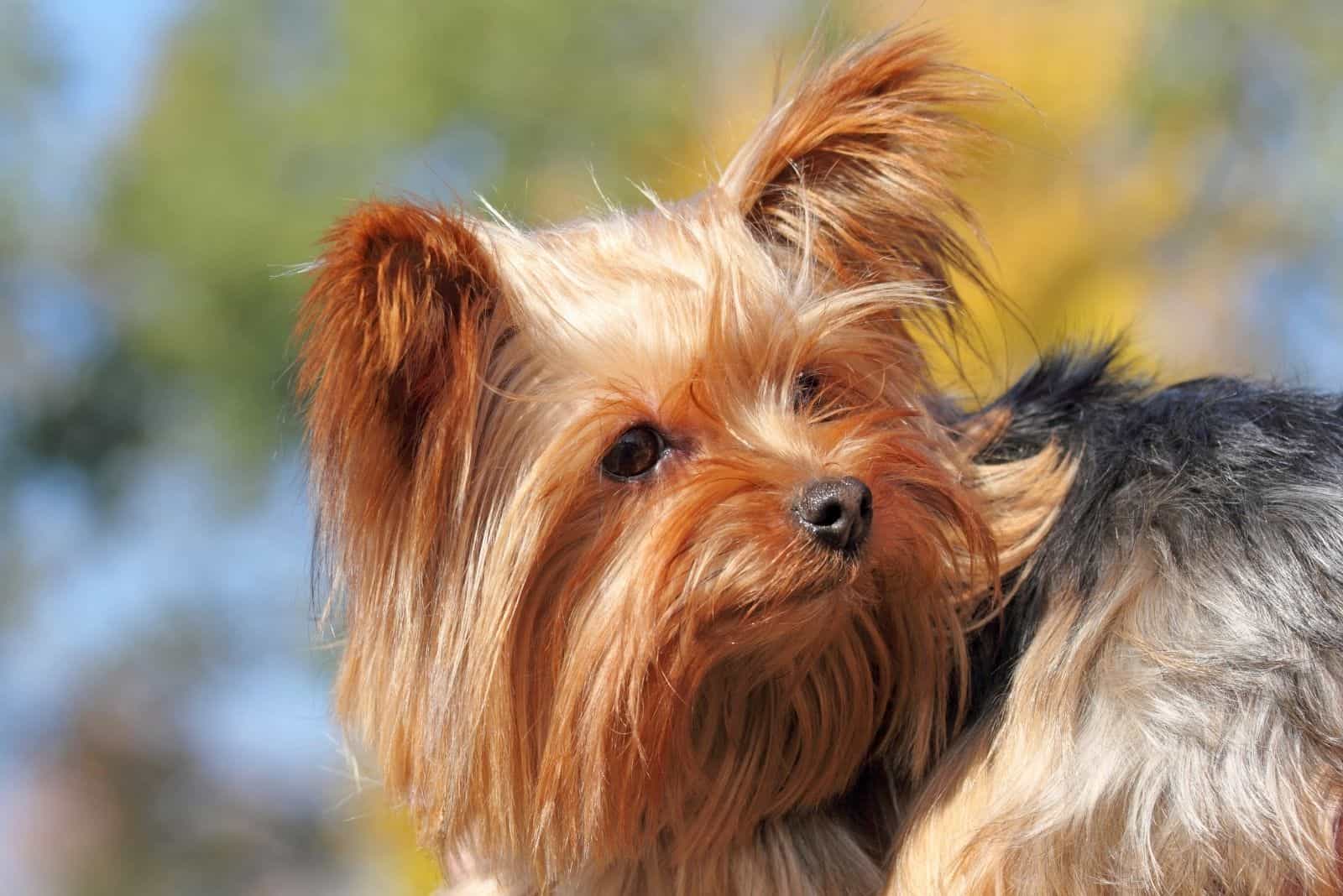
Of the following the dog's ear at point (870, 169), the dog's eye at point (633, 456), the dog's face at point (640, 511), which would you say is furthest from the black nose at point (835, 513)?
the dog's ear at point (870, 169)

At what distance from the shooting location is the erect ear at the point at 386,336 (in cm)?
171

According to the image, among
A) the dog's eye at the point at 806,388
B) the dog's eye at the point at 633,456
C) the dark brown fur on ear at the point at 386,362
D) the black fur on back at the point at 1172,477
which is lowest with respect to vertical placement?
the black fur on back at the point at 1172,477

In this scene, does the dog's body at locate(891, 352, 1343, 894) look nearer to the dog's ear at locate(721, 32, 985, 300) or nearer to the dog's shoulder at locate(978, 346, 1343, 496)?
the dog's shoulder at locate(978, 346, 1343, 496)

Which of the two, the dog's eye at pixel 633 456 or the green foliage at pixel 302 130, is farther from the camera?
the green foliage at pixel 302 130

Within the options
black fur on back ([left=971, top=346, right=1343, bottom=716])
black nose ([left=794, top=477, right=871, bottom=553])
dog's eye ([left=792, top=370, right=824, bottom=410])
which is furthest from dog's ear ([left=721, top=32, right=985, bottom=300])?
black nose ([left=794, top=477, right=871, bottom=553])

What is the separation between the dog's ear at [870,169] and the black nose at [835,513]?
1.47 ft

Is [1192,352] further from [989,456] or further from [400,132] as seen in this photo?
[989,456]

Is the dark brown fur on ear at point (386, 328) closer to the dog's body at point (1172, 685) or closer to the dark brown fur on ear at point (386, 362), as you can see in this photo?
the dark brown fur on ear at point (386, 362)

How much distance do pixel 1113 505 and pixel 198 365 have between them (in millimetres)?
9217

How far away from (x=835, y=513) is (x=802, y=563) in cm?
7

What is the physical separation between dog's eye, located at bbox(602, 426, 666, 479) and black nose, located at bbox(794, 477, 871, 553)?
0.72 ft

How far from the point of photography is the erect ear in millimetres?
1708

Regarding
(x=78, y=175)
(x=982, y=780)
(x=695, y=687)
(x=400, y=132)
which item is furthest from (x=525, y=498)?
(x=78, y=175)

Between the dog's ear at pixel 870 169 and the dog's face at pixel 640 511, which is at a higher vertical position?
the dog's ear at pixel 870 169
